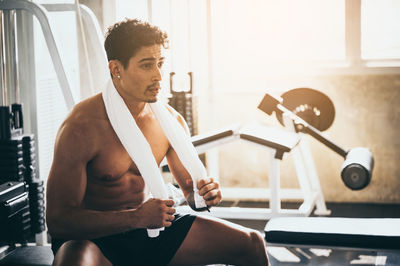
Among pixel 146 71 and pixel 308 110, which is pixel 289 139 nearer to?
pixel 308 110

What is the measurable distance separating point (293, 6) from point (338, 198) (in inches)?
57.4

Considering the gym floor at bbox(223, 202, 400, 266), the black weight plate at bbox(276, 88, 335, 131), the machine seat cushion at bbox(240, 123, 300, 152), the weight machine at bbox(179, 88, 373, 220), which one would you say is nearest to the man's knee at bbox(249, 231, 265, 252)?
the gym floor at bbox(223, 202, 400, 266)

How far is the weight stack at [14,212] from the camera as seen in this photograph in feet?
6.60

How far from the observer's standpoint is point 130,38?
167 cm

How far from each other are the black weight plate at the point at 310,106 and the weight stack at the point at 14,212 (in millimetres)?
1864

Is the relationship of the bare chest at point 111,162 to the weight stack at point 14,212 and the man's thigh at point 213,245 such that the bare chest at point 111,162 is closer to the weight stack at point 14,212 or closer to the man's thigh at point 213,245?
the man's thigh at point 213,245

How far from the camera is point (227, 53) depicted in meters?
4.27

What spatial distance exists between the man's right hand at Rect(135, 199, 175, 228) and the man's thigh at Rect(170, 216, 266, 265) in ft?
0.91

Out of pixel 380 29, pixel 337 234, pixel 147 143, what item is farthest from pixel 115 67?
pixel 380 29

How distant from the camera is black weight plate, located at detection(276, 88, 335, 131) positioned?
11.4 ft

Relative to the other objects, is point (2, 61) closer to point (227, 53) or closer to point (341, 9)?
point (227, 53)

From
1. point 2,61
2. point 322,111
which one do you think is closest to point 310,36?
point 322,111

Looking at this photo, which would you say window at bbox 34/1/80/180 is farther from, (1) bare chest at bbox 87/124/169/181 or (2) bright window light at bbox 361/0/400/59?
(2) bright window light at bbox 361/0/400/59

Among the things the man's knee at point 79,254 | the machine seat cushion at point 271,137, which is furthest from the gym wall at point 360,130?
the man's knee at point 79,254
